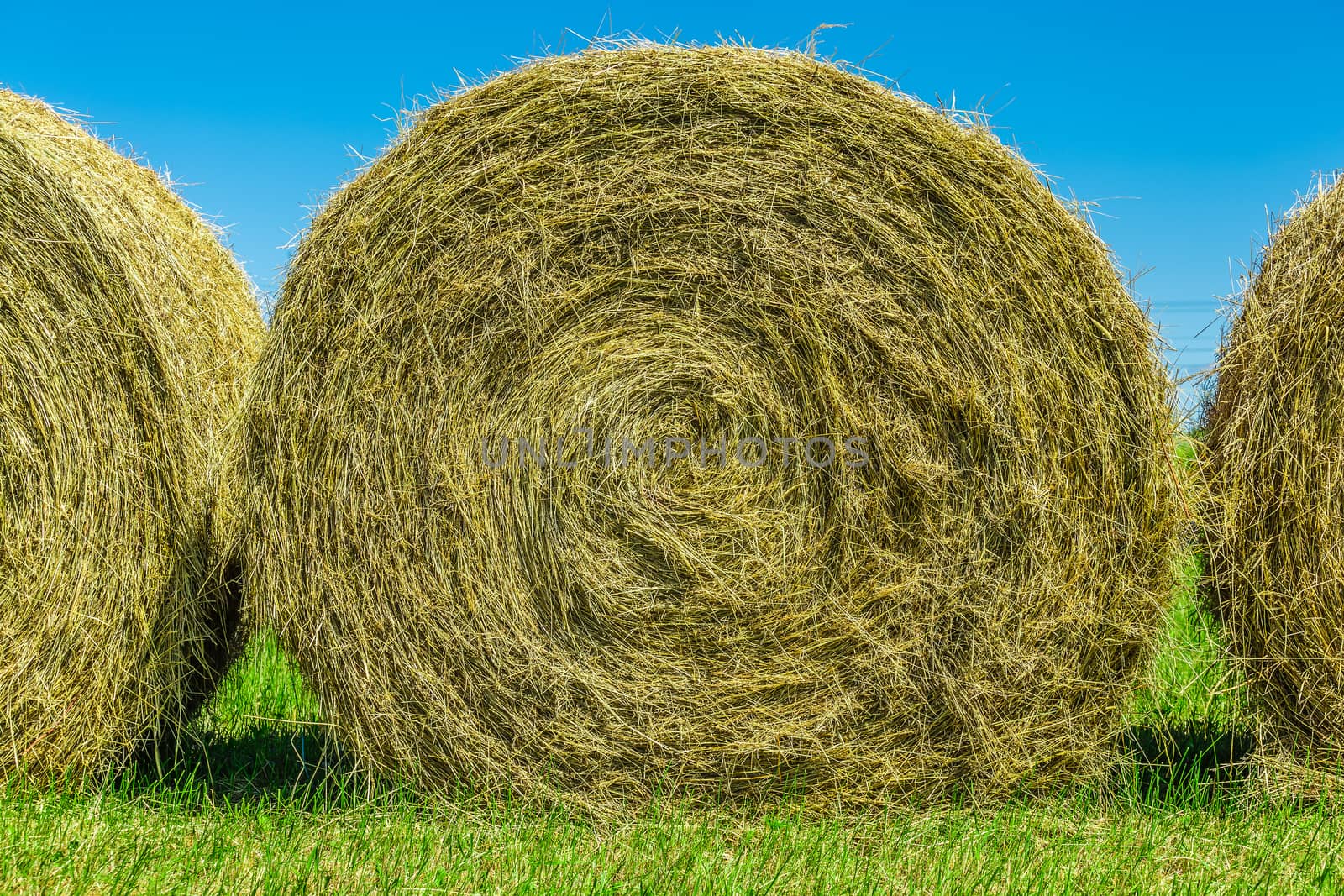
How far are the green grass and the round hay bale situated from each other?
222mm

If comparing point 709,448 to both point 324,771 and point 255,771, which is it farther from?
point 255,771

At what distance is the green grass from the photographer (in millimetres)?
2979

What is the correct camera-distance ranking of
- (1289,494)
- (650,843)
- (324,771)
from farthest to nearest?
(324,771) → (1289,494) → (650,843)

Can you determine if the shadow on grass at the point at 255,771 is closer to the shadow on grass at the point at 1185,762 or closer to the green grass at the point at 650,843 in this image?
the green grass at the point at 650,843

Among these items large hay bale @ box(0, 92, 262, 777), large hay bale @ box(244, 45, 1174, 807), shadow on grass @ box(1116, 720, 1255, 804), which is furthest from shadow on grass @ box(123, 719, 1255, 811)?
large hay bale @ box(0, 92, 262, 777)

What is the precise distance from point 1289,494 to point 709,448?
1809 mm

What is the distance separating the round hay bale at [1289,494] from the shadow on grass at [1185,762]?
25 centimetres

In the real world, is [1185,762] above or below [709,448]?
below

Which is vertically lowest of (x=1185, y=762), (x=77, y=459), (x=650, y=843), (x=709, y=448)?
(x=650, y=843)

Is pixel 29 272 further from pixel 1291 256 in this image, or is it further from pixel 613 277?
pixel 1291 256

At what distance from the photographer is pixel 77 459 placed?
3.71 metres

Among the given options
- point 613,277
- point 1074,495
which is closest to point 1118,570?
point 1074,495

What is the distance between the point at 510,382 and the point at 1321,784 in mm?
2888

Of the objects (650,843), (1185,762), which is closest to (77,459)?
(650,843)
